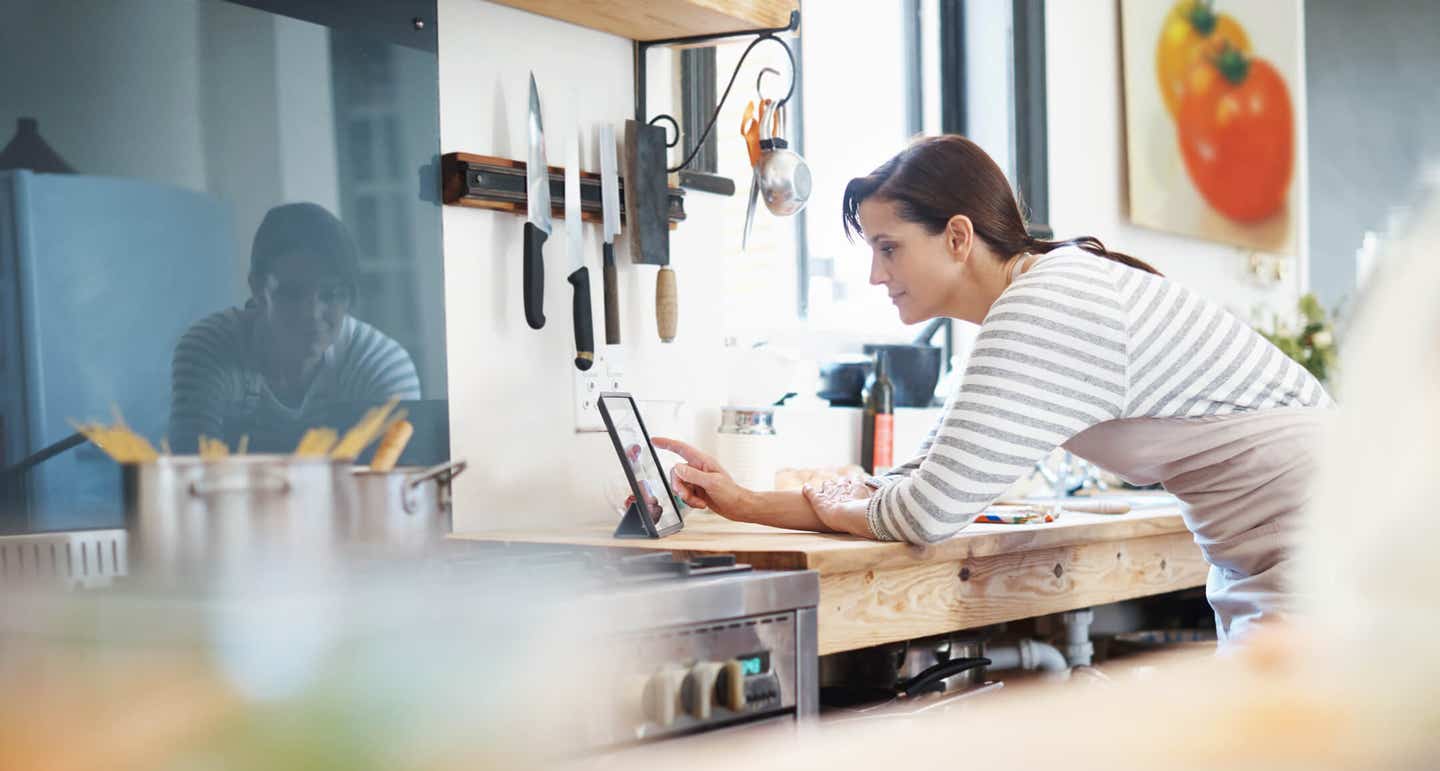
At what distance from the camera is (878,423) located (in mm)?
2867

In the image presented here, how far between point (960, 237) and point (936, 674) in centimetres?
66

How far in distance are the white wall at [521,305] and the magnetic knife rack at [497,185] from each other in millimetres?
30

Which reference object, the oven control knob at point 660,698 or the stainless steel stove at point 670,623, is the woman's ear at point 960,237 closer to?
the stainless steel stove at point 670,623

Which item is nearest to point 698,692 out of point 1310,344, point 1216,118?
point 1310,344

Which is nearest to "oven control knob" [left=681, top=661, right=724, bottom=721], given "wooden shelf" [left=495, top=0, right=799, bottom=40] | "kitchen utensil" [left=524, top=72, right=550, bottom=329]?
"kitchen utensil" [left=524, top=72, right=550, bottom=329]

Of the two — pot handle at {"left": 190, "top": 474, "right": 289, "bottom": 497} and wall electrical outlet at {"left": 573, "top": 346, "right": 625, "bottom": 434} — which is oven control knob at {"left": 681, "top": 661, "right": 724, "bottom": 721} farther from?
wall electrical outlet at {"left": 573, "top": 346, "right": 625, "bottom": 434}

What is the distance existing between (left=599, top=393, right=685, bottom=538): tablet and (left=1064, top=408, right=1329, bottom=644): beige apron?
61 cm

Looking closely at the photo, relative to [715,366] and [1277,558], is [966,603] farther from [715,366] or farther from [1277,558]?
[715,366]

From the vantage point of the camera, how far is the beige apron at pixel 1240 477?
1.86 metres

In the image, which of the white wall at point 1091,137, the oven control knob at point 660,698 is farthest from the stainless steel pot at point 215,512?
the white wall at point 1091,137

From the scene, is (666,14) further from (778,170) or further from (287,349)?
(287,349)

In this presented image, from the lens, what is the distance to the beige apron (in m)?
1.86

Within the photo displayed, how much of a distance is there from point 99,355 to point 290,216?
33cm

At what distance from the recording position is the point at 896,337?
3.39 metres
